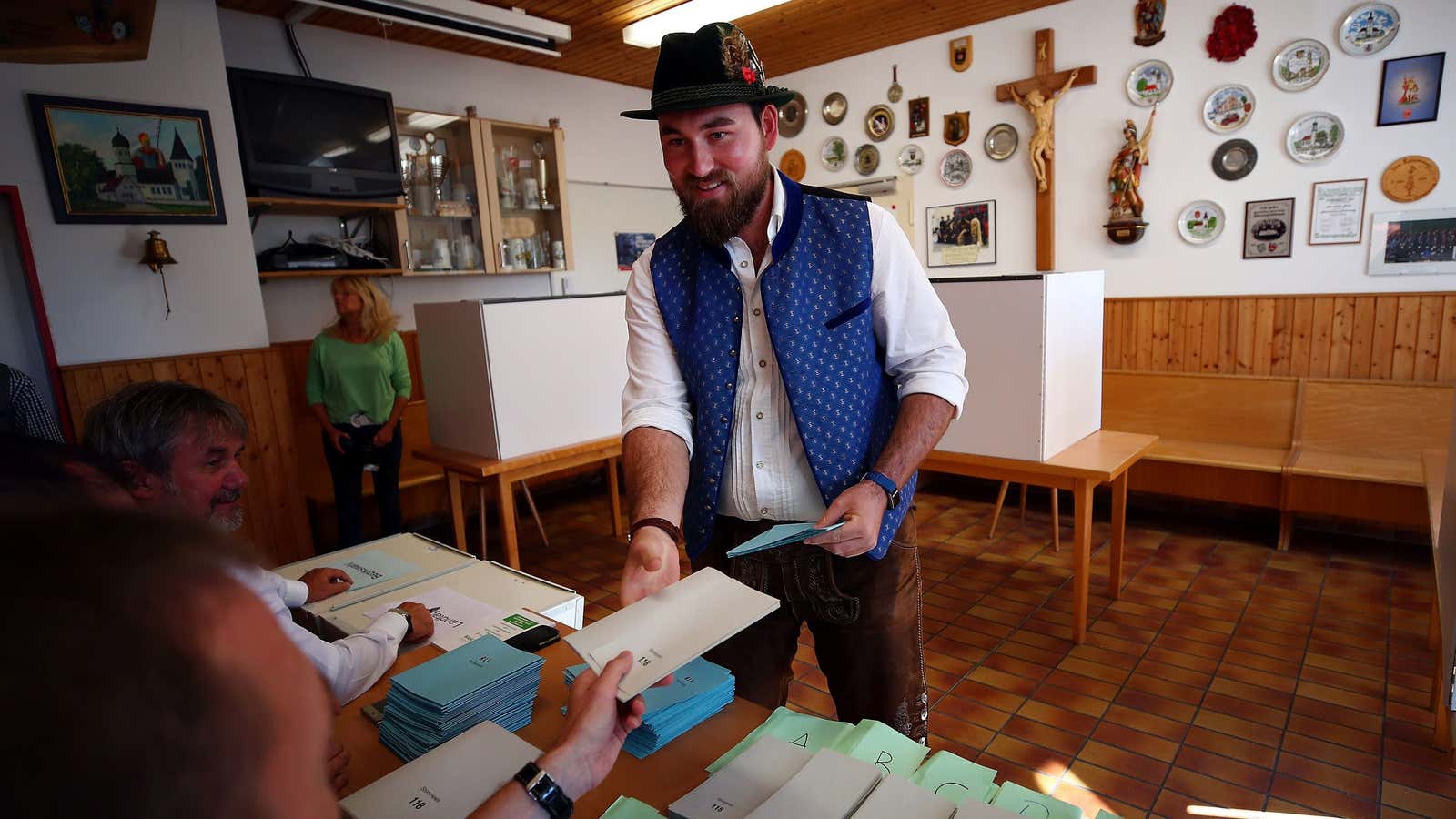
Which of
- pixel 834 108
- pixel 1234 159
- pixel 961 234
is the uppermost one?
pixel 834 108

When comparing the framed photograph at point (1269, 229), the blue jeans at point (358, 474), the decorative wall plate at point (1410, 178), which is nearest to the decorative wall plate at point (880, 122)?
the framed photograph at point (1269, 229)

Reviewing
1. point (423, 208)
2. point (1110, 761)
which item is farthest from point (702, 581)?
point (423, 208)

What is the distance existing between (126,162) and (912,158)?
4.75 meters

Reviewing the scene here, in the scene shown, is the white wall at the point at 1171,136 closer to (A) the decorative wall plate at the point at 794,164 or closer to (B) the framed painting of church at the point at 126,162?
(A) the decorative wall plate at the point at 794,164

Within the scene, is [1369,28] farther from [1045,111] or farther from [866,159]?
[866,159]

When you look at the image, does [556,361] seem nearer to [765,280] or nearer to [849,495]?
[765,280]

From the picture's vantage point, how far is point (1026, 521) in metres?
4.43

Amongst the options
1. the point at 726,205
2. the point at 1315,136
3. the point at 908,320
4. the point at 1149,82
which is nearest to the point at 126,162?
the point at 726,205

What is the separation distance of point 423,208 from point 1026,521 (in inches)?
166

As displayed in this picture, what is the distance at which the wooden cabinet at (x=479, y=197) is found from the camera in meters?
4.88

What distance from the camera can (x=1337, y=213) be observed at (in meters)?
4.13

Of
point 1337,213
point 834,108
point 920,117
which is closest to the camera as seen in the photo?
point 1337,213

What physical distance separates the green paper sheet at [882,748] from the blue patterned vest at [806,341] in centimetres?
39

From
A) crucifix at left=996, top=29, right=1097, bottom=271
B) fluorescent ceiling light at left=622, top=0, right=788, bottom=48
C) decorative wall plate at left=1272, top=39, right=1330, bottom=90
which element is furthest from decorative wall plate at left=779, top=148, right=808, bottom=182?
decorative wall plate at left=1272, top=39, right=1330, bottom=90
